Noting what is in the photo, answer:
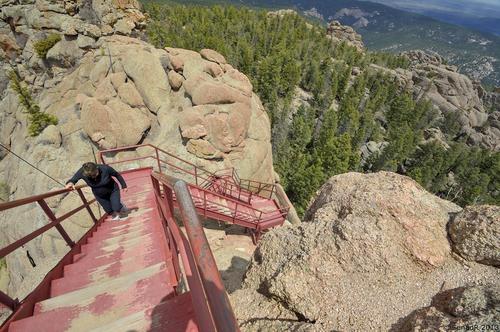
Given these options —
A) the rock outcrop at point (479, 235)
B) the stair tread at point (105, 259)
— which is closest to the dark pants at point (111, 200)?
the stair tread at point (105, 259)

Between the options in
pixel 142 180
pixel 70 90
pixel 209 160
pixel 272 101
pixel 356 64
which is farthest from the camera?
pixel 356 64

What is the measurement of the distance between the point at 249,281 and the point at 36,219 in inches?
594

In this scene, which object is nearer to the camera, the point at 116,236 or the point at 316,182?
the point at 116,236

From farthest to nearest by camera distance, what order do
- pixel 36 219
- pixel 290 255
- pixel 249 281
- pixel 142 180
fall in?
pixel 36 219
pixel 142 180
pixel 249 281
pixel 290 255

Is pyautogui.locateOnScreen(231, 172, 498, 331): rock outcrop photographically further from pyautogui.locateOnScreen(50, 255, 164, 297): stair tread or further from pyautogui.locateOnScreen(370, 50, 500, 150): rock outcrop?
pyautogui.locateOnScreen(370, 50, 500, 150): rock outcrop

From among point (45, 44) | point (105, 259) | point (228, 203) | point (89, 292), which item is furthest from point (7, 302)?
point (45, 44)

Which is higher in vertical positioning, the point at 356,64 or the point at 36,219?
the point at 36,219

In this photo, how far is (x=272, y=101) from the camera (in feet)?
177

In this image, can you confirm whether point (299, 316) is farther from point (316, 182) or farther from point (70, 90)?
point (316, 182)

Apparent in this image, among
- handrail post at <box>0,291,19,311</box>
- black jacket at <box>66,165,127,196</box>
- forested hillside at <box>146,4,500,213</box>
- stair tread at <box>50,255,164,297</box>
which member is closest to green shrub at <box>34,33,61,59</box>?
forested hillside at <box>146,4,500,213</box>

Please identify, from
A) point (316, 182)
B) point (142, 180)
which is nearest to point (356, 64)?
point (316, 182)

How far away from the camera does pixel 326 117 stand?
54344mm

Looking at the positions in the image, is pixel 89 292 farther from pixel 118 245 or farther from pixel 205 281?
pixel 205 281

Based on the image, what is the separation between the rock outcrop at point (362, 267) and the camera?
3.96m
